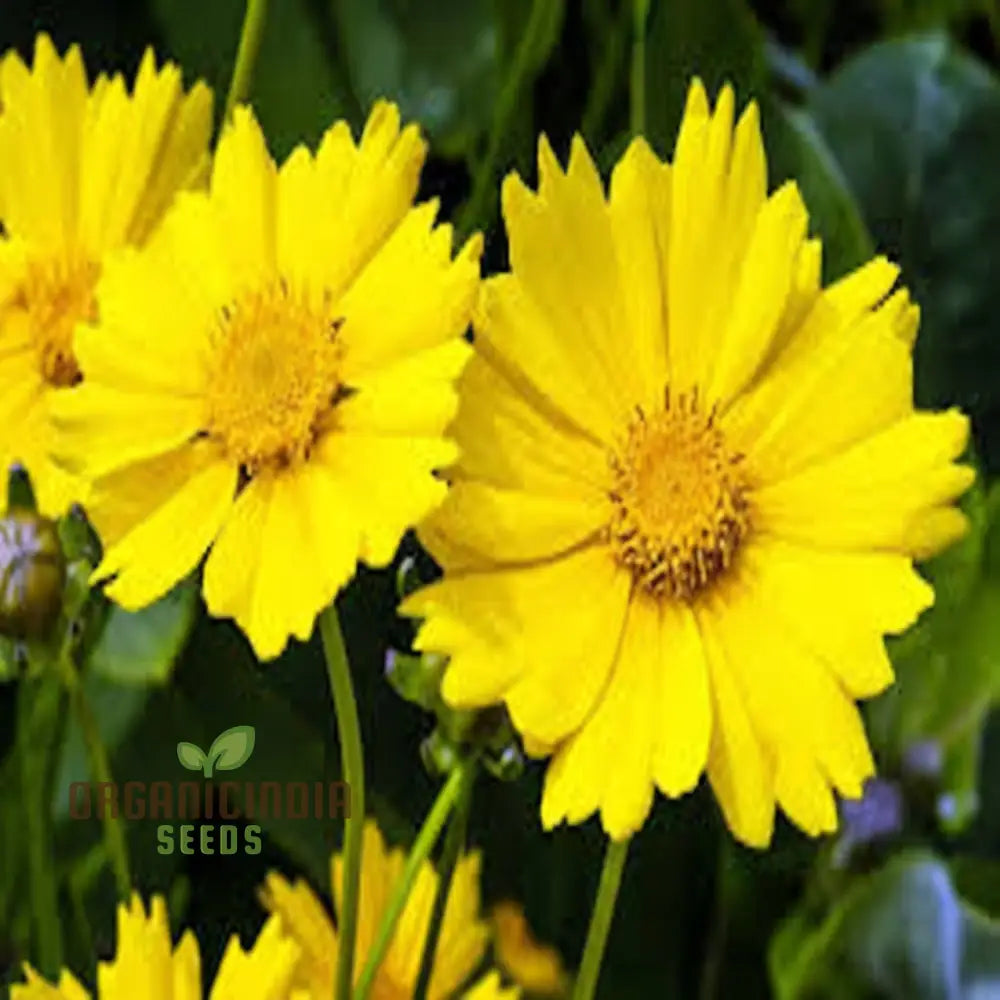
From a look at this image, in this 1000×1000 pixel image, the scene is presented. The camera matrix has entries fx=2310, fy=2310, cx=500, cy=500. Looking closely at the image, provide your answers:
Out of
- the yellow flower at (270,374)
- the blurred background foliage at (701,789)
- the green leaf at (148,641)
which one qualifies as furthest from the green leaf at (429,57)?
the yellow flower at (270,374)

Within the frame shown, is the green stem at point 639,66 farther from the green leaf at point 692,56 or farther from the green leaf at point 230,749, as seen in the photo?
the green leaf at point 230,749

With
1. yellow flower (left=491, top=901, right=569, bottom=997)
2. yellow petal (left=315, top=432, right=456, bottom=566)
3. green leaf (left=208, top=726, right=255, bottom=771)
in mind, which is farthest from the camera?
yellow flower (left=491, top=901, right=569, bottom=997)

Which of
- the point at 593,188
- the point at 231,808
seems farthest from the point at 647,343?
the point at 231,808

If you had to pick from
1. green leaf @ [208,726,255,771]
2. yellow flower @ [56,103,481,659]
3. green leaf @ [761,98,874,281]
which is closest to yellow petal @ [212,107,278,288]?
yellow flower @ [56,103,481,659]

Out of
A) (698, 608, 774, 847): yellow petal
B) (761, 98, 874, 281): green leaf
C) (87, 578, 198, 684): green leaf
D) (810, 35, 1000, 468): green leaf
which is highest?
(810, 35, 1000, 468): green leaf

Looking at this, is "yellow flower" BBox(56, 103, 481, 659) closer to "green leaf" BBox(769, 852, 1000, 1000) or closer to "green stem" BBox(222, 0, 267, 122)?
"green stem" BBox(222, 0, 267, 122)

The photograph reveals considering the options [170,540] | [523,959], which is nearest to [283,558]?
[170,540]
